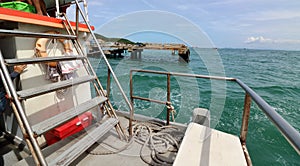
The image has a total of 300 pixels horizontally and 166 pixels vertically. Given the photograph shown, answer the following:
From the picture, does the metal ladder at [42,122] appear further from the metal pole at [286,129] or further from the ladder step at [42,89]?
the metal pole at [286,129]

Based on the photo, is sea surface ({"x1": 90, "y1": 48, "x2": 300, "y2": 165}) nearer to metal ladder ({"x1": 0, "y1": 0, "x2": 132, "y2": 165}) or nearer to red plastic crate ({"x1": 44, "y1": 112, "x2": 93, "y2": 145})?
red plastic crate ({"x1": 44, "y1": 112, "x2": 93, "y2": 145})

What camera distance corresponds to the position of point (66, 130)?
178cm

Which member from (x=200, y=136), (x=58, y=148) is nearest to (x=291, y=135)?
(x=200, y=136)

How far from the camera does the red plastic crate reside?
1.73 metres

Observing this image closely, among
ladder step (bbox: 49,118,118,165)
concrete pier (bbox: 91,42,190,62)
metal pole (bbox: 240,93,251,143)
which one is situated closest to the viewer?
ladder step (bbox: 49,118,118,165)

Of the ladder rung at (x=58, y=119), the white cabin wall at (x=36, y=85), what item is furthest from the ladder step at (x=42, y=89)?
the white cabin wall at (x=36, y=85)

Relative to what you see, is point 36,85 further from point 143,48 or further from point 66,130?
point 143,48

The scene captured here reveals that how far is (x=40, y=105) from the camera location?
1.82m

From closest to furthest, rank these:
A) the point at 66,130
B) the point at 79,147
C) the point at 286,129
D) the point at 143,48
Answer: the point at 286,129 → the point at 79,147 → the point at 66,130 → the point at 143,48

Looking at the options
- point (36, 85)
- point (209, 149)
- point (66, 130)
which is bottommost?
point (66, 130)

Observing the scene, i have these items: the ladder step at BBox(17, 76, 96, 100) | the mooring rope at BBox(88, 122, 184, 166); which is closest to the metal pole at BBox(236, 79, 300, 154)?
the mooring rope at BBox(88, 122, 184, 166)

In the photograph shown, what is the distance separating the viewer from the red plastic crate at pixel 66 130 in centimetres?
173

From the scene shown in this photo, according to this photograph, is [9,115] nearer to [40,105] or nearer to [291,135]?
[40,105]

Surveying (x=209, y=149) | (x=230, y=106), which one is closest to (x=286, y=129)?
(x=209, y=149)
